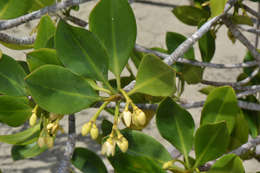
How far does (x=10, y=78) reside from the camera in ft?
1.84

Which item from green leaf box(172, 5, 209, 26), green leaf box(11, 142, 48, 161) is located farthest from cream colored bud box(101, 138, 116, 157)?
green leaf box(172, 5, 209, 26)

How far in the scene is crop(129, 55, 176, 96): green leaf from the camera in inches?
16.9

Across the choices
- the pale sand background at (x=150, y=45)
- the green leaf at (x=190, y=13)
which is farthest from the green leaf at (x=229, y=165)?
the pale sand background at (x=150, y=45)

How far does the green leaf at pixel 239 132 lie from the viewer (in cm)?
71

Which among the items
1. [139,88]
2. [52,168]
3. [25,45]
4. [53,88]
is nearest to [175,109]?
[139,88]

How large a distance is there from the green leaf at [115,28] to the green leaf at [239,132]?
1.08 ft

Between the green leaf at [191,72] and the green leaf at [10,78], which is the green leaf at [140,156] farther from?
the green leaf at [191,72]

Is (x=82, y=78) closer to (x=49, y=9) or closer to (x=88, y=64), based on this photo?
(x=88, y=64)

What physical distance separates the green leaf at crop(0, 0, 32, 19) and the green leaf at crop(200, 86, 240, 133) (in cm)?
34

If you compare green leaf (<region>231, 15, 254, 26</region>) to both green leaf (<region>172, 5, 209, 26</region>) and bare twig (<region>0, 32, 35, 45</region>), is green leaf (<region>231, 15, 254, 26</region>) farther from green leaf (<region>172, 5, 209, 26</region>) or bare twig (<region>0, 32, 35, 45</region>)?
bare twig (<region>0, 32, 35, 45</region>)

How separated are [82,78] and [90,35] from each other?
7cm

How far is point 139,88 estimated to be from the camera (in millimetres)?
Result: 480

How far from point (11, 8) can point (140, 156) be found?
313mm

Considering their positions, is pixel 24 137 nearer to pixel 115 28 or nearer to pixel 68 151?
pixel 68 151
